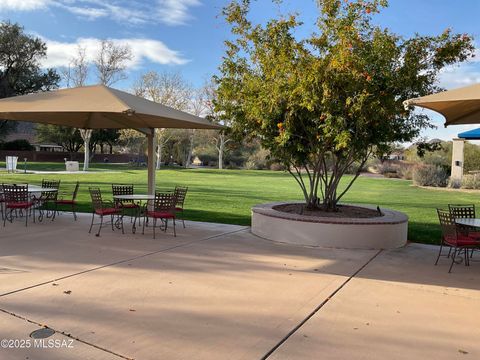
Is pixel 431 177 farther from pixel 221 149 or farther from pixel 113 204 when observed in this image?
pixel 221 149

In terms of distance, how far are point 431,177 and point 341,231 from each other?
22.8 meters

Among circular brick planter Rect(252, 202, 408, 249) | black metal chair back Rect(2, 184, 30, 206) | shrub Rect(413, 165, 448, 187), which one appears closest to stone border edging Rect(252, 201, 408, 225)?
circular brick planter Rect(252, 202, 408, 249)

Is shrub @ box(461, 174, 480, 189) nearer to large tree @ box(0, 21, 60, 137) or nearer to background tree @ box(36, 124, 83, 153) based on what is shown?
large tree @ box(0, 21, 60, 137)

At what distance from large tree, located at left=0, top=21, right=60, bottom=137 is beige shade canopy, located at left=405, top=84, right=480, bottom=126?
3896 cm

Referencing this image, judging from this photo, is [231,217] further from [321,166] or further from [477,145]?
[477,145]

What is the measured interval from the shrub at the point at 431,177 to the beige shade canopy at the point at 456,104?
2211cm

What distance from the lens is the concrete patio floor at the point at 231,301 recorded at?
12.8 feet

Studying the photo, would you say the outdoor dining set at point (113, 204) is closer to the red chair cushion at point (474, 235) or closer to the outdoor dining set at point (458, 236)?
the outdoor dining set at point (458, 236)

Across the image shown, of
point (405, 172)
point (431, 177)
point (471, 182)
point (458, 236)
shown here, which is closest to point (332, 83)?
point (458, 236)

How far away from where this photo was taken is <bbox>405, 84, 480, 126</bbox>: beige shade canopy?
5785 mm

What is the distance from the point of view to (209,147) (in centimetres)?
6538

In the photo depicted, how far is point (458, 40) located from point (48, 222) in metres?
9.84

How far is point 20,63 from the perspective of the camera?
3881 centimetres

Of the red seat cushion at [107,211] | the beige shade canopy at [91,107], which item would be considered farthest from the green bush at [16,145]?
the red seat cushion at [107,211]
